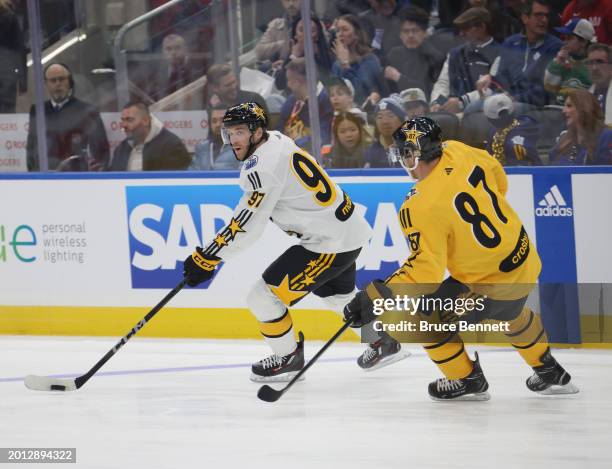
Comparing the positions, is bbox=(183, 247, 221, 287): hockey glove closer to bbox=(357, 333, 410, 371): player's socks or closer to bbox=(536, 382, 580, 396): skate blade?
bbox=(357, 333, 410, 371): player's socks

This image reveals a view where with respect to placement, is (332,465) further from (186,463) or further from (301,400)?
(301,400)

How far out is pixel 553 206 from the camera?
587cm

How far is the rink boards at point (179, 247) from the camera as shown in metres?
5.85

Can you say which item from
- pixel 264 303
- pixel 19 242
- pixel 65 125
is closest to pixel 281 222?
pixel 264 303

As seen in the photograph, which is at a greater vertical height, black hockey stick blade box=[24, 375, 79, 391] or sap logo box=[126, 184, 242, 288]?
sap logo box=[126, 184, 242, 288]

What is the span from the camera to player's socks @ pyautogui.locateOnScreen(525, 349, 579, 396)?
475cm

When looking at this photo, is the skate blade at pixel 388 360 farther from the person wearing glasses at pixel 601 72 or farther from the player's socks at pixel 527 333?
the person wearing glasses at pixel 601 72

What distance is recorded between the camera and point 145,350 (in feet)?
20.7

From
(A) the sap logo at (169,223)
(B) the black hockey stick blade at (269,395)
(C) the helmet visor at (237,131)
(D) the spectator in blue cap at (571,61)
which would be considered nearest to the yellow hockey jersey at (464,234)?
(B) the black hockey stick blade at (269,395)

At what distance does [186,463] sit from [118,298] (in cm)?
271

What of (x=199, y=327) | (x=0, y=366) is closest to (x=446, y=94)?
(x=199, y=327)

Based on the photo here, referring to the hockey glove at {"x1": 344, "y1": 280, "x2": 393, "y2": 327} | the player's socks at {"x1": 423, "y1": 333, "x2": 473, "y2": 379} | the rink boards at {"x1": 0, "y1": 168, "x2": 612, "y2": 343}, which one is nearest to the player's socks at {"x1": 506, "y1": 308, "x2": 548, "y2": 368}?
the player's socks at {"x1": 423, "y1": 333, "x2": 473, "y2": 379}

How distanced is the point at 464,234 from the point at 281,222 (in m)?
1.06

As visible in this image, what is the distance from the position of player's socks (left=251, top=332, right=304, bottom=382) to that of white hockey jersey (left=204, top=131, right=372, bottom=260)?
532 millimetres
